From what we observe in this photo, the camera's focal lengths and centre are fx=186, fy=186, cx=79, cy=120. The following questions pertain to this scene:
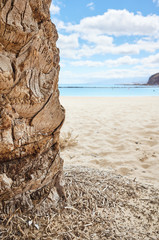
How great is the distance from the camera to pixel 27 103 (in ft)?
5.11

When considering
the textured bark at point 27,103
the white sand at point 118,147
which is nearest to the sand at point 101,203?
the white sand at point 118,147

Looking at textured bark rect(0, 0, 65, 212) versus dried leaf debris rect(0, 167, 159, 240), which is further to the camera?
dried leaf debris rect(0, 167, 159, 240)

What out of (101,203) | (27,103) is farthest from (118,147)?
(27,103)

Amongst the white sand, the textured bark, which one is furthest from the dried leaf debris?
the white sand

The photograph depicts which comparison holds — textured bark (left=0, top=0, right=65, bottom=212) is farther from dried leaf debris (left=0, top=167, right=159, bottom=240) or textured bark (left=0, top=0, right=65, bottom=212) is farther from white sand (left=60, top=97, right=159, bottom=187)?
white sand (left=60, top=97, right=159, bottom=187)

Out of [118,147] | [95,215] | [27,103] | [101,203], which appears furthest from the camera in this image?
[118,147]

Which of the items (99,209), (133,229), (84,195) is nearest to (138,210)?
(133,229)

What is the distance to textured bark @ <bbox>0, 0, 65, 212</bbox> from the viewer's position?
55.1 inches

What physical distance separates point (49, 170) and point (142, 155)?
2748mm

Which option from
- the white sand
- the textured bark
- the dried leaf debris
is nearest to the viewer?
the textured bark

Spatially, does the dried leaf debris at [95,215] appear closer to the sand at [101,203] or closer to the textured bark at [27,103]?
the sand at [101,203]

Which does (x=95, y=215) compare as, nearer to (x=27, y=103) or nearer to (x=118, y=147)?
(x=27, y=103)

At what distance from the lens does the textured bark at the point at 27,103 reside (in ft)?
4.59

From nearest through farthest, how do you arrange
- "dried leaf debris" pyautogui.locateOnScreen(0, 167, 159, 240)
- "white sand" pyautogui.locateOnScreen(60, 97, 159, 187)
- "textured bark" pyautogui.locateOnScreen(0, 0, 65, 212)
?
"textured bark" pyautogui.locateOnScreen(0, 0, 65, 212) < "dried leaf debris" pyautogui.locateOnScreen(0, 167, 159, 240) < "white sand" pyautogui.locateOnScreen(60, 97, 159, 187)
